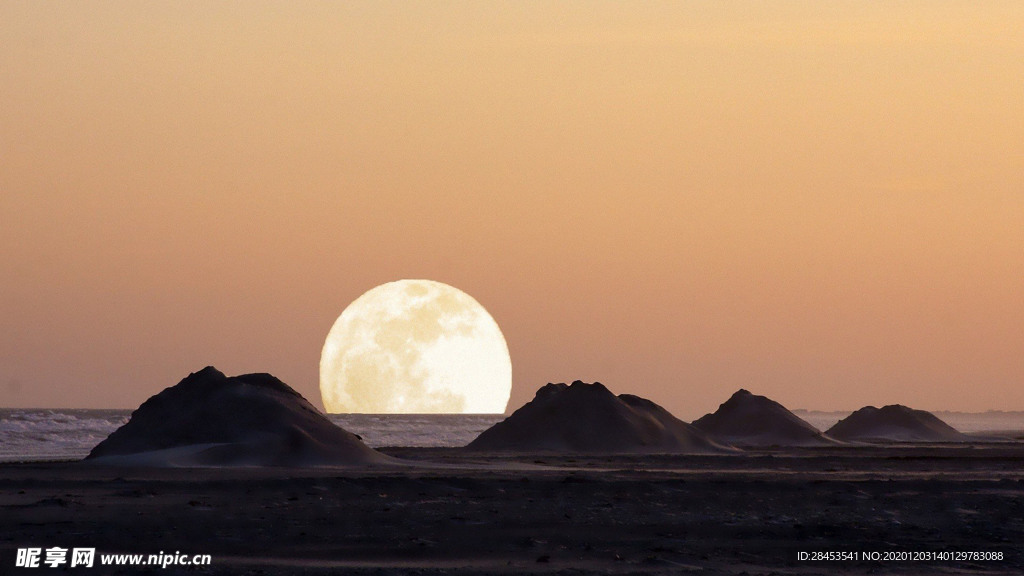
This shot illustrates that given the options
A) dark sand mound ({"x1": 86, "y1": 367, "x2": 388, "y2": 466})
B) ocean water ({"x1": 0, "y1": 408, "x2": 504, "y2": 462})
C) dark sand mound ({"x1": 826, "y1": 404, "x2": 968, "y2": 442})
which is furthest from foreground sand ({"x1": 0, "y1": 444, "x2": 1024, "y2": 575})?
dark sand mound ({"x1": 826, "y1": 404, "x2": 968, "y2": 442})

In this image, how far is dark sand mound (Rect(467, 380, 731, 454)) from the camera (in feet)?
263

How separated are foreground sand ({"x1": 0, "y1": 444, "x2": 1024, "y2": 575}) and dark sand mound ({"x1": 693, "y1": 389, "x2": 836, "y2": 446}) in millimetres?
53629

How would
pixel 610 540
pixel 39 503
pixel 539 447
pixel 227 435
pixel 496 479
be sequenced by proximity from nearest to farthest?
pixel 610 540 < pixel 39 503 < pixel 496 479 < pixel 227 435 < pixel 539 447

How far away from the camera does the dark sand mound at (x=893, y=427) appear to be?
392 feet

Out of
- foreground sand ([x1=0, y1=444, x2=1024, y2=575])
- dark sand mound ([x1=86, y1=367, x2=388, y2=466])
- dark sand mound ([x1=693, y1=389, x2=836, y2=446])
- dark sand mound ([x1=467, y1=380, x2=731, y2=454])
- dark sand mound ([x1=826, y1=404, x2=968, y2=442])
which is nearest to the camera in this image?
foreground sand ([x1=0, y1=444, x2=1024, y2=575])

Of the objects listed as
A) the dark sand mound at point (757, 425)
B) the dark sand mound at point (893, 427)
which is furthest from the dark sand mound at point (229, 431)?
the dark sand mound at point (893, 427)

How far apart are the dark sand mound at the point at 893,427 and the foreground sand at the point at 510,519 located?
74.4m

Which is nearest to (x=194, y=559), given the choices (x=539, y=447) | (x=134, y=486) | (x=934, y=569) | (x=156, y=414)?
(x=934, y=569)

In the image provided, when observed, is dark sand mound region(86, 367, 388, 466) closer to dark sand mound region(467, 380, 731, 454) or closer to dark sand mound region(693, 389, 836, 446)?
dark sand mound region(467, 380, 731, 454)

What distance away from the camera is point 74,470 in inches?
1828

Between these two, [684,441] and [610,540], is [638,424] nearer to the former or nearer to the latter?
[684,441]

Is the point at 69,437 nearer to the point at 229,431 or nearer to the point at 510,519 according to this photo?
the point at 229,431

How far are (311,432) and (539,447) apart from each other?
2756 cm

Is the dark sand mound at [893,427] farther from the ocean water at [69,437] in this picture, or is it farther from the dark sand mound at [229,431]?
the dark sand mound at [229,431]
